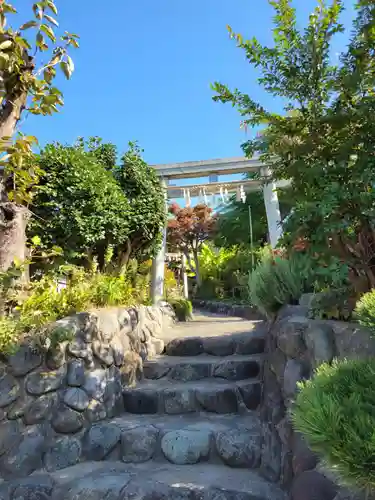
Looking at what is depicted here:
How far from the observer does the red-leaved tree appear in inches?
432

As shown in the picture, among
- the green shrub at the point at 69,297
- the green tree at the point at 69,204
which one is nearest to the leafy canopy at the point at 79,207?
the green tree at the point at 69,204

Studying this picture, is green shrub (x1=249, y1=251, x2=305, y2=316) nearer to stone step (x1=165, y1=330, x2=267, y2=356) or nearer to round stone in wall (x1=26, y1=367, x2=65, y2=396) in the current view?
stone step (x1=165, y1=330, x2=267, y2=356)

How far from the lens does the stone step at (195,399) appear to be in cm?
259

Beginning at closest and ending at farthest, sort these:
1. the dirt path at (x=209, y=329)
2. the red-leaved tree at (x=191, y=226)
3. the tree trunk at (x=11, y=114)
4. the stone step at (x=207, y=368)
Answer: the tree trunk at (x=11, y=114)
the stone step at (x=207, y=368)
the dirt path at (x=209, y=329)
the red-leaved tree at (x=191, y=226)

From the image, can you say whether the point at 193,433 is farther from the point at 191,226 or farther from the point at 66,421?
the point at 191,226

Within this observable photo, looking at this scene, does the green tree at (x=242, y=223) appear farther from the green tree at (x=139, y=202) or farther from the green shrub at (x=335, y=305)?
the green shrub at (x=335, y=305)

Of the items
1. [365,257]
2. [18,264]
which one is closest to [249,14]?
[365,257]

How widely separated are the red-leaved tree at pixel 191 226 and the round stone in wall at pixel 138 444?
875 centimetres

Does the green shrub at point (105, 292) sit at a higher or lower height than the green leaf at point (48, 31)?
lower

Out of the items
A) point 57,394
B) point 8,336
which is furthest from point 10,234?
point 57,394

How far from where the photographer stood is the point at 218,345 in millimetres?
3422

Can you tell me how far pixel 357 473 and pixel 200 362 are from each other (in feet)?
8.07

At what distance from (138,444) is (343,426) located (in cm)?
186

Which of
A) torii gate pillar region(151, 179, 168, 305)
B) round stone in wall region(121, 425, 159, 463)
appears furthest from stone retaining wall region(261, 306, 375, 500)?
torii gate pillar region(151, 179, 168, 305)
